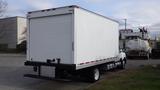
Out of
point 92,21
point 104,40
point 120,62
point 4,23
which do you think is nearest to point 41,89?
point 92,21

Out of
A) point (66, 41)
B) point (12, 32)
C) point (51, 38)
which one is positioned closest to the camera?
point (66, 41)

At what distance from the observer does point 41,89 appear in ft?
43.4

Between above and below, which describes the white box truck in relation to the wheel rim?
above

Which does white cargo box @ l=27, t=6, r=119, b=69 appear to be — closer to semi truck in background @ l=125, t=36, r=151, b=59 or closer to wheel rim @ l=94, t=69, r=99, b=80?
wheel rim @ l=94, t=69, r=99, b=80

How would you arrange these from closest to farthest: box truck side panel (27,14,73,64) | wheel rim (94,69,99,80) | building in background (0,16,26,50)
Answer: box truck side panel (27,14,73,64), wheel rim (94,69,99,80), building in background (0,16,26,50)

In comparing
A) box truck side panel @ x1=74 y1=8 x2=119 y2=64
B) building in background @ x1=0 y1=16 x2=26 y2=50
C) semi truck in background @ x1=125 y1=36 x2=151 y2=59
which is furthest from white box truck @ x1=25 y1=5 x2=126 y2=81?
building in background @ x1=0 y1=16 x2=26 y2=50

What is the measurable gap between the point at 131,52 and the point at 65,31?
25.1 meters

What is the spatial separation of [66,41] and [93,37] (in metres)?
2.19

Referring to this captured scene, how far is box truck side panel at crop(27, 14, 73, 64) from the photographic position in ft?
43.9

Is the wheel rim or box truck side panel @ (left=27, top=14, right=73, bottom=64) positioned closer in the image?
box truck side panel @ (left=27, top=14, right=73, bottom=64)

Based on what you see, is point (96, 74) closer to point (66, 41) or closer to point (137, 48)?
point (66, 41)

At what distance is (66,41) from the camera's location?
13.4 m

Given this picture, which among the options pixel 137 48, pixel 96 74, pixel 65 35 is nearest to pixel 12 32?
pixel 137 48

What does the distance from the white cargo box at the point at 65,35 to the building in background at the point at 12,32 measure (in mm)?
48536
